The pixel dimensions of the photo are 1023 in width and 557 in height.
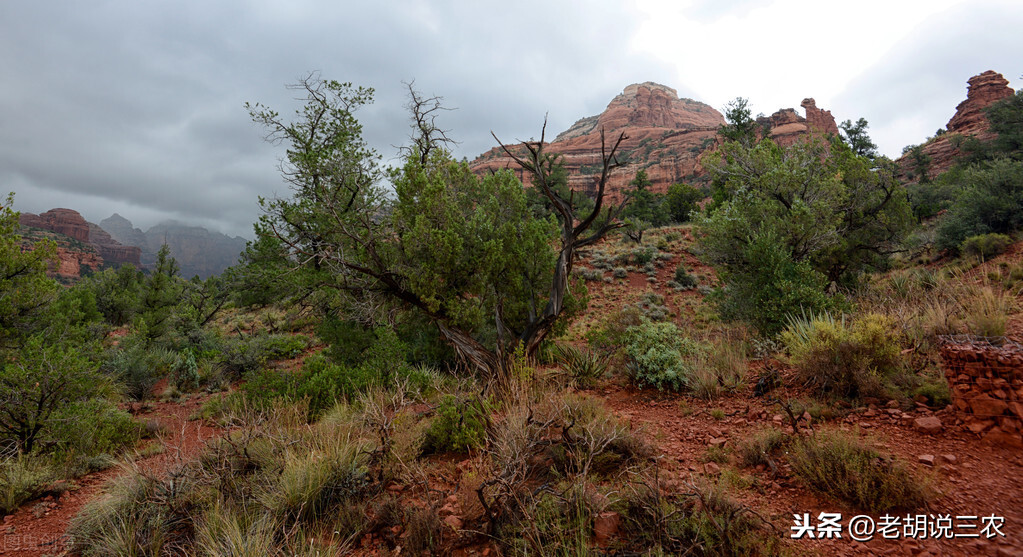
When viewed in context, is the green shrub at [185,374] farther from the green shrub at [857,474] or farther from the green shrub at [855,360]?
the green shrub at [855,360]

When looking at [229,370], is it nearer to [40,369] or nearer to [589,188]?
[40,369]

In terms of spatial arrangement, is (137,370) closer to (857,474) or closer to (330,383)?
(330,383)

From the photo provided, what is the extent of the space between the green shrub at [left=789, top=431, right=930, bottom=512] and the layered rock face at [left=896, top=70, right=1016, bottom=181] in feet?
156

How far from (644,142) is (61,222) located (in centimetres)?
17144

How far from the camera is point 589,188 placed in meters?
74.9

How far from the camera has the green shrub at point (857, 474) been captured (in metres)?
2.52

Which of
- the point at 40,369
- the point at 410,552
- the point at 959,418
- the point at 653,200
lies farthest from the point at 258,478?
the point at 653,200

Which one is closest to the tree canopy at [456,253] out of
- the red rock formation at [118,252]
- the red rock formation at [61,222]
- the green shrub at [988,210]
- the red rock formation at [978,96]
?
the green shrub at [988,210]

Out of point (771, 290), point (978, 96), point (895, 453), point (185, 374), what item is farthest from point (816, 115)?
point (185, 374)

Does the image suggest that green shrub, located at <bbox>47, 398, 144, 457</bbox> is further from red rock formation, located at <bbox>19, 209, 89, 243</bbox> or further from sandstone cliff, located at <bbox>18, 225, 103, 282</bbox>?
red rock formation, located at <bbox>19, 209, 89, 243</bbox>

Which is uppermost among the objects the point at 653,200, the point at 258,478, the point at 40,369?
the point at 653,200

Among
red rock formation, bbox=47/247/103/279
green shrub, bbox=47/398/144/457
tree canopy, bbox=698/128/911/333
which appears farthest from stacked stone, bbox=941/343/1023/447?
red rock formation, bbox=47/247/103/279

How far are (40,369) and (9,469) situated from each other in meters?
1.50

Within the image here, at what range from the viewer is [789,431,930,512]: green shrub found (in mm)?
2520
